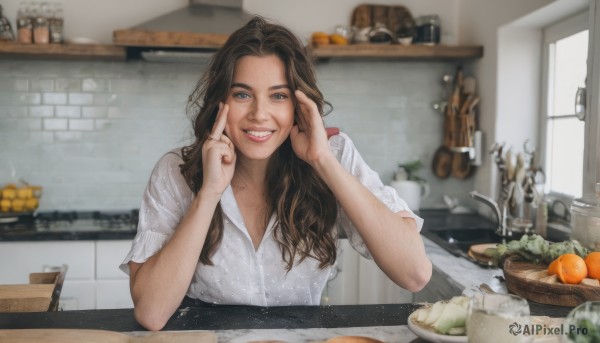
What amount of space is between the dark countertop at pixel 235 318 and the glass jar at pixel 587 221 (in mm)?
601

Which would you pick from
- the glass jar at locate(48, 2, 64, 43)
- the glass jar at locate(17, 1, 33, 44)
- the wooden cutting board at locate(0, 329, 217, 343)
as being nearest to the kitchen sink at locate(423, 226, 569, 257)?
the wooden cutting board at locate(0, 329, 217, 343)

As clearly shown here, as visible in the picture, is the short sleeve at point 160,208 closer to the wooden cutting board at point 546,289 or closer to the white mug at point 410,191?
the wooden cutting board at point 546,289

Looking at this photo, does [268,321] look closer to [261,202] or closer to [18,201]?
[261,202]

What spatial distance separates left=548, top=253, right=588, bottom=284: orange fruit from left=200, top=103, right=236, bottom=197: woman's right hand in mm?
988

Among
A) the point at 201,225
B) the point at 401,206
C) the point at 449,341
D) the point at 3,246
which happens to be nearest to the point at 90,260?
the point at 3,246

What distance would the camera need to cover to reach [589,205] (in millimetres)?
2092

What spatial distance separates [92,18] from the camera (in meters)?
3.67

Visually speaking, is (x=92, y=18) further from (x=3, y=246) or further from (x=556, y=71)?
(x=556, y=71)

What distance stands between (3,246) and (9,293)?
1.68 m

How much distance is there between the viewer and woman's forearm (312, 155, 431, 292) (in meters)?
1.62

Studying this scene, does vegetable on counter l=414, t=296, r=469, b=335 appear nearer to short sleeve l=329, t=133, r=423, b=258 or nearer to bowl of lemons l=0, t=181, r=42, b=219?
short sleeve l=329, t=133, r=423, b=258

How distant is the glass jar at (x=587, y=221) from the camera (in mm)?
2041

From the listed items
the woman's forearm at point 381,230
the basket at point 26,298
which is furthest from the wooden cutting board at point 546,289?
the basket at point 26,298

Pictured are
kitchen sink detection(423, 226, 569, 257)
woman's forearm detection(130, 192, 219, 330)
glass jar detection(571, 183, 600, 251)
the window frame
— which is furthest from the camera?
kitchen sink detection(423, 226, 569, 257)
